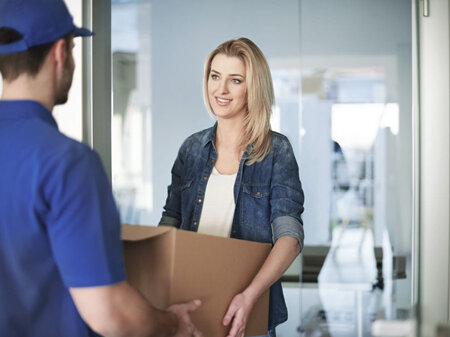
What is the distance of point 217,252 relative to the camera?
1.48 meters

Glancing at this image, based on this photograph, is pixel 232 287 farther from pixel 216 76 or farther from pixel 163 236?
pixel 216 76

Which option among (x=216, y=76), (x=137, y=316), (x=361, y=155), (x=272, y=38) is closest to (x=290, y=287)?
(x=361, y=155)

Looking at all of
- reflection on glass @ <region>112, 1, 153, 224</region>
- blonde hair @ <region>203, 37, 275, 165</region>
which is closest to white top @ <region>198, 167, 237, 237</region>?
blonde hair @ <region>203, 37, 275, 165</region>

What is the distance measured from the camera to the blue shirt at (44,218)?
1.05m

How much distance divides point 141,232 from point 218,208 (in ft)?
1.85

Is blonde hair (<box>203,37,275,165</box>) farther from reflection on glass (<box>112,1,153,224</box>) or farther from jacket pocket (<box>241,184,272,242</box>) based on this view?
reflection on glass (<box>112,1,153,224</box>)

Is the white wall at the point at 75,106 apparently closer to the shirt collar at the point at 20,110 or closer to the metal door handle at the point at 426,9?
the shirt collar at the point at 20,110

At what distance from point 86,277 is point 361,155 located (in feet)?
7.53

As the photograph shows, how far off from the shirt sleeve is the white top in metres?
0.83

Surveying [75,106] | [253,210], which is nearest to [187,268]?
[253,210]

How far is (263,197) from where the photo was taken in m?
1.90

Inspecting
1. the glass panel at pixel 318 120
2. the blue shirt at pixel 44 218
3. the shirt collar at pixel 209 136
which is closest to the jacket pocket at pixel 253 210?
the shirt collar at pixel 209 136

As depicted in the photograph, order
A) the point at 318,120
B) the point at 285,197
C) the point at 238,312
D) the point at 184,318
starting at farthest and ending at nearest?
1. the point at 318,120
2. the point at 285,197
3. the point at 238,312
4. the point at 184,318

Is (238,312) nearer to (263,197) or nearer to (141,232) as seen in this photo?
(141,232)
